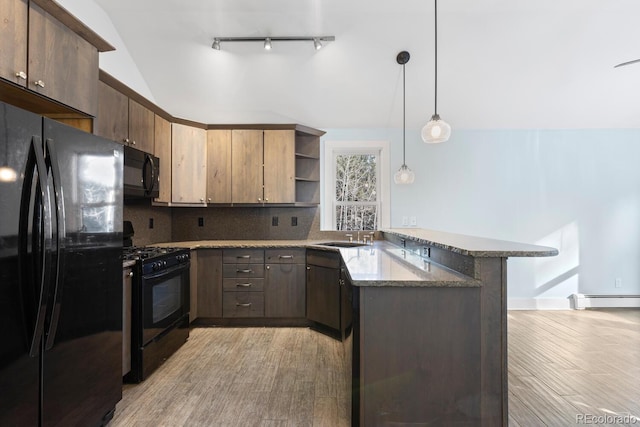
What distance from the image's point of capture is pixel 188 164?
3631mm

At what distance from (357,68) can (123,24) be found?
7.44 feet

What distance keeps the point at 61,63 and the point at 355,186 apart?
10.6 feet

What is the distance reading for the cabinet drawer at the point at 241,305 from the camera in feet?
11.5

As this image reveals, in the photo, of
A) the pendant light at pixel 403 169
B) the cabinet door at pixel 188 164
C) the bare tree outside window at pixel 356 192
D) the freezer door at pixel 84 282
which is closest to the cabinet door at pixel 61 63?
the freezer door at pixel 84 282

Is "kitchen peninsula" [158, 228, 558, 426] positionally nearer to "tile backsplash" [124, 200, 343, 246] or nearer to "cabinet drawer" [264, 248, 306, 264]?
"cabinet drawer" [264, 248, 306, 264]

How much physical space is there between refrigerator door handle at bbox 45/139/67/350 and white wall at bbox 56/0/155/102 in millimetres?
1716

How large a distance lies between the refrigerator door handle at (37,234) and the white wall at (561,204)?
367 centimetres

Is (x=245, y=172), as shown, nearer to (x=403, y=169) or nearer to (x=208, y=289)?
(x=208, y=289)

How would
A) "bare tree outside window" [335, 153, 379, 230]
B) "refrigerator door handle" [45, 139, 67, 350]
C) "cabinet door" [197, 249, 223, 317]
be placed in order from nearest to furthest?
"refrigerator door handle" [45, 139, 67, 350] → "cabinet door" [197, 249, 223, 317] → "bare tree outside window" [335, 153, 379, 230]

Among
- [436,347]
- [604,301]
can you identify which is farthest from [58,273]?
[604,301]

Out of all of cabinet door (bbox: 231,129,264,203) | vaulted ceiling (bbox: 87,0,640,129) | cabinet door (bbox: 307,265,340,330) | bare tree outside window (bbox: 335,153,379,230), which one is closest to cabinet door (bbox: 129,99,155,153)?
vaulted ceiling (bbox: 87,0,640,129)

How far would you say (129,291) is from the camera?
2271 mm

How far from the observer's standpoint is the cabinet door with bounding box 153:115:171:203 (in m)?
3.24

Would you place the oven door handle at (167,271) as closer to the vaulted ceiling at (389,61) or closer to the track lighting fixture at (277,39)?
the vaulted ceiling at (389,61)
